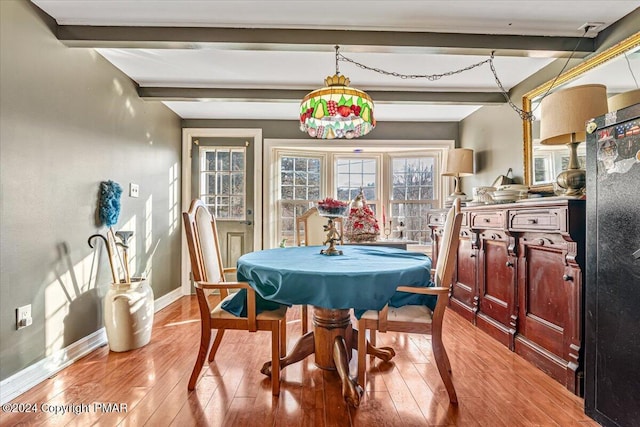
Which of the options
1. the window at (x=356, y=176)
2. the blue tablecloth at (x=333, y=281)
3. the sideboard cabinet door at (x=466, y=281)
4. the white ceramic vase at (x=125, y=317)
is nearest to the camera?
the blue tablecloth at (x=333, y=281)

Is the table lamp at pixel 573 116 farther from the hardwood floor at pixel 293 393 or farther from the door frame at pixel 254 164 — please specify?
the door frame at pixel 254 164

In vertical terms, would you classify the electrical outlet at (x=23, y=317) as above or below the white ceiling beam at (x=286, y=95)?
below

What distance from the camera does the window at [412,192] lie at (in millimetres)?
4699

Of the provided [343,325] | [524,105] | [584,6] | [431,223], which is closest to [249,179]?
[431,223]

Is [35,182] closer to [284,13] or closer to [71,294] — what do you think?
[71,294]

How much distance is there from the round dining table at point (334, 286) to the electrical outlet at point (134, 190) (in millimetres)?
1715

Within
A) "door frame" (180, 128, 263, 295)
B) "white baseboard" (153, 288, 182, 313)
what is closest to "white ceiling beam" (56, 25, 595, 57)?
"door frame" (180, 128, 263, 295)

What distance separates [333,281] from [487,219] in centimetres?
181

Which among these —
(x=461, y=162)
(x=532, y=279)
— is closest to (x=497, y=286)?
(x=532, y=279)

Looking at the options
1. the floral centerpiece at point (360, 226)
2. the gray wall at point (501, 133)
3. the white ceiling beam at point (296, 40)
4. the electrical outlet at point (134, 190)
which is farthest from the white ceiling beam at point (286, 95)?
the floral centerpiece at point (360, 226)

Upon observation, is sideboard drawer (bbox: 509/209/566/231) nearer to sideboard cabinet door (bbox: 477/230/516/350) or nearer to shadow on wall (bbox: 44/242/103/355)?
sideboard cabinet door (bbox: 477/230/516/350)

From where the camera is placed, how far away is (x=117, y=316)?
247 cm

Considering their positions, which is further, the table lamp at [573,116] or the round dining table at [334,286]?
the table lamp at [573,116]

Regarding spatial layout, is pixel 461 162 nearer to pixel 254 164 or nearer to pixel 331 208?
pixel 331 208
